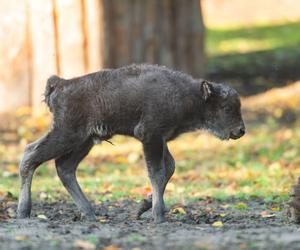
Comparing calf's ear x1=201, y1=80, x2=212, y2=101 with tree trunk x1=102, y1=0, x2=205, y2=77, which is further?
tree trunk x1=102, y1=0, x2=205, y2=77

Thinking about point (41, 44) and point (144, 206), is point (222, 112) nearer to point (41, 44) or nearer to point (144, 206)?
point (144, 206)

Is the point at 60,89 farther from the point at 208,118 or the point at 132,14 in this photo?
the point at 132,14

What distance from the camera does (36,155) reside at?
28.8 feet

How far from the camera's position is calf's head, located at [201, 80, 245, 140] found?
28.9 feet

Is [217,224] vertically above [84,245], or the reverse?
[84,245]

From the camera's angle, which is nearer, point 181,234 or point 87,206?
→ point 181,234

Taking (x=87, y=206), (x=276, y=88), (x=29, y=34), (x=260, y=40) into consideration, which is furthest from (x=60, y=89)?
(x=260, y=40)

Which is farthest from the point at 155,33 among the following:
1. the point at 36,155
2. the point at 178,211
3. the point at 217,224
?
the point at 217,224

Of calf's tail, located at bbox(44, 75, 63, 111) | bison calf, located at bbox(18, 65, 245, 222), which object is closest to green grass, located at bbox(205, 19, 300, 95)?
bison calf, located at bbox(18, 65, 245, 222)

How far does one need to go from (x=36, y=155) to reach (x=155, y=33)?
336 inches

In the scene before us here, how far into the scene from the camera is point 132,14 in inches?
651

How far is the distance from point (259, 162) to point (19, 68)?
5.22 m

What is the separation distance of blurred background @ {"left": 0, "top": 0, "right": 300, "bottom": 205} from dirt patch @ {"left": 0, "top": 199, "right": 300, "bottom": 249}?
0.85 m

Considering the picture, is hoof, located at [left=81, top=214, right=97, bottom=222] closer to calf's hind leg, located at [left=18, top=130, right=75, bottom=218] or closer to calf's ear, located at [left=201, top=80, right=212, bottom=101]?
calf's hind leg, located at [left=18, top=130, right=75, bottom=218]
